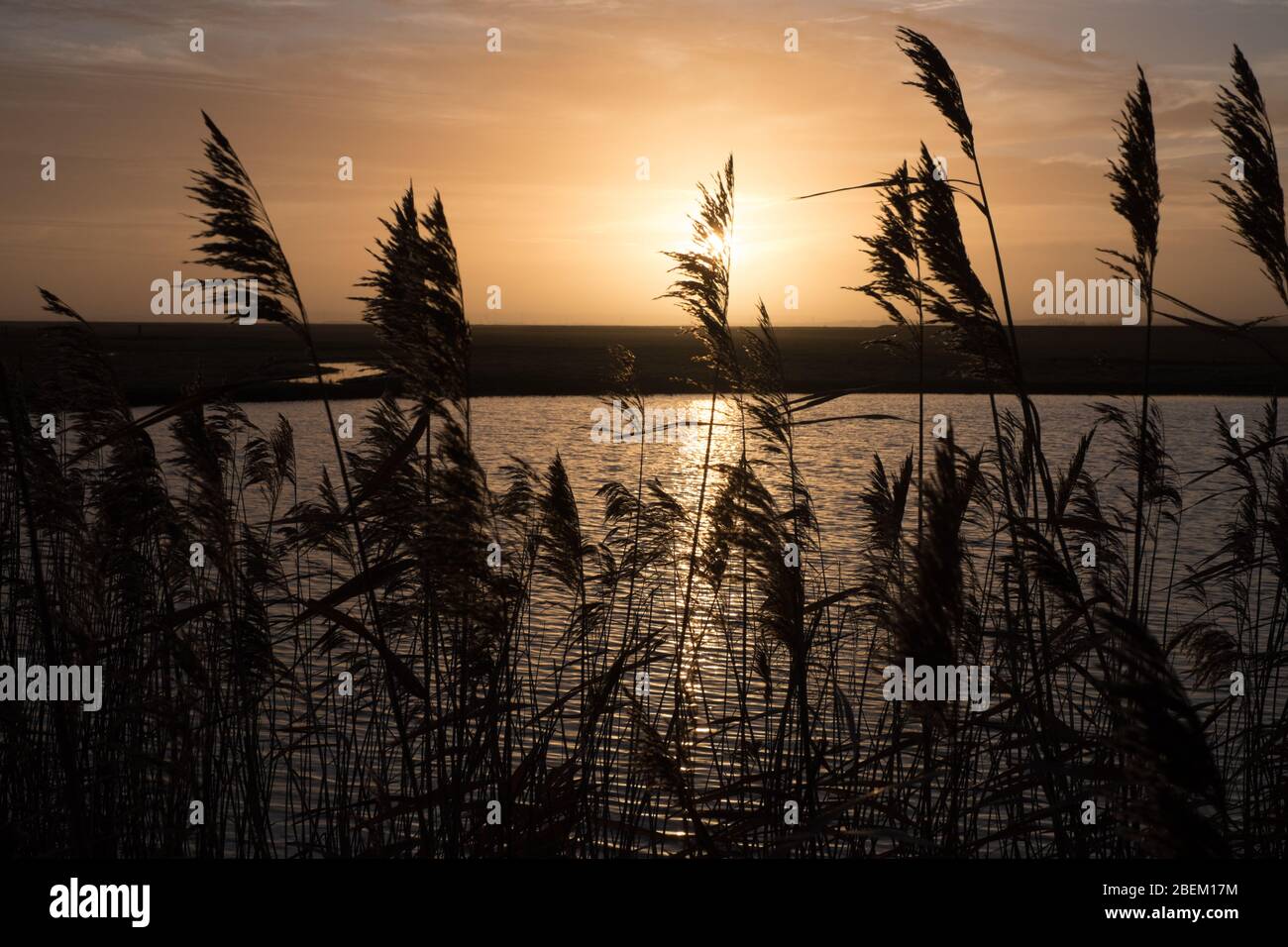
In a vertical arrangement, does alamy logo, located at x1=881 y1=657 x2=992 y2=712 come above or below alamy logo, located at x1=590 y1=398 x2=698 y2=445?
below


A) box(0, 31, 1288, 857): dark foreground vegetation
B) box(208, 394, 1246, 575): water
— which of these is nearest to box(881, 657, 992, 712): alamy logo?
box(0, 31, 1288, 857): dark foreground vegetation

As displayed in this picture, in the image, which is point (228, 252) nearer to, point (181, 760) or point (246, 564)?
point (181, 760)

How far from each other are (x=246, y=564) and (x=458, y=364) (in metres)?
3.20

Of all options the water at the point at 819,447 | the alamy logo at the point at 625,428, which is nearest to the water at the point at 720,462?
the water at the point at 819,447
